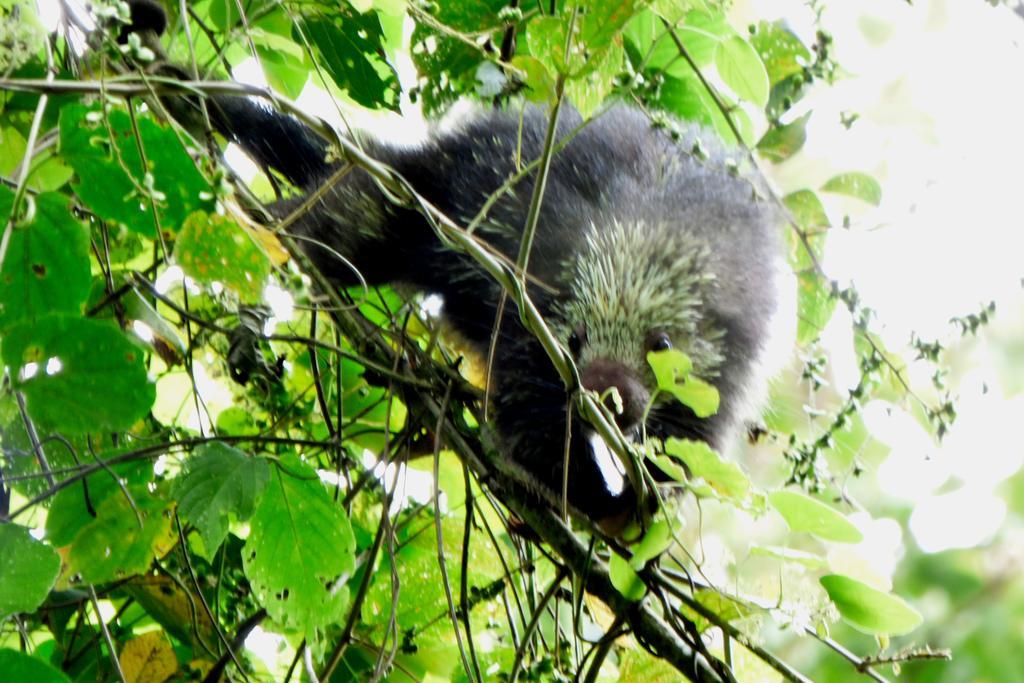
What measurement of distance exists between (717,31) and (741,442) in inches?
46.3

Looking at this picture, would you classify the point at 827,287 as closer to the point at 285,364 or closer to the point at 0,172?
the point at 285,364

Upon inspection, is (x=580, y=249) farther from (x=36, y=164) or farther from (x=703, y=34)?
(x=36, y=164)

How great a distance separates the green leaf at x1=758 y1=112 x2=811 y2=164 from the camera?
6.73ft

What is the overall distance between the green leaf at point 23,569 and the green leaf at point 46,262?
26cm

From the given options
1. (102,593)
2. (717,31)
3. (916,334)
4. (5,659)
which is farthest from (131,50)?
(916,334)

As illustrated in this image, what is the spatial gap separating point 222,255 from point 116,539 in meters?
0.43

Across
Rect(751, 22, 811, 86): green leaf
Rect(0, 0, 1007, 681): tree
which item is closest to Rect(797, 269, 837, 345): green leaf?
Rect(0, 0, 1007, 681): tree

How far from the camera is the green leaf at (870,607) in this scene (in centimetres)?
124

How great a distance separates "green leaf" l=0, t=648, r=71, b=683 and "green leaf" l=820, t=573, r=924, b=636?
91cm

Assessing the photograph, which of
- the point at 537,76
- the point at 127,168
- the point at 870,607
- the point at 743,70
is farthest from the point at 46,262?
the point at 743,70

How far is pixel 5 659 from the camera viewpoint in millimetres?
1182

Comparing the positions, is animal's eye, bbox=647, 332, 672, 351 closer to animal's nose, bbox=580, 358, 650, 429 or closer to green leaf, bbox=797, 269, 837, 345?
animal's nose, bbox=580, 358, 650, 429

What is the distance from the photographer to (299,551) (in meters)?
1.43

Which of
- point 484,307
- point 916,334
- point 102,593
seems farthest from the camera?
point 484,307
